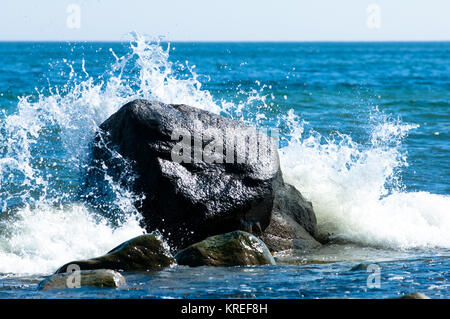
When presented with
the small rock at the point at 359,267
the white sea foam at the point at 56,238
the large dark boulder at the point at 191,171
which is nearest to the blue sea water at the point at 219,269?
the white sea foam at the point at 56,238

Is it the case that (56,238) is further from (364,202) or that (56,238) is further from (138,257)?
(364,202)

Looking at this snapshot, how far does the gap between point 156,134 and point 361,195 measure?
335cm

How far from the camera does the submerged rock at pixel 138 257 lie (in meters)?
6.07

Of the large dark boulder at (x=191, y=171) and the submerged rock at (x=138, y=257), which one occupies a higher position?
the large dark boulder at (x=191, y=171)

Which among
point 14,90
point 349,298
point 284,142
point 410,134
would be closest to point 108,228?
point 349,298

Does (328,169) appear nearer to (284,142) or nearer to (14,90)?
(284,142)

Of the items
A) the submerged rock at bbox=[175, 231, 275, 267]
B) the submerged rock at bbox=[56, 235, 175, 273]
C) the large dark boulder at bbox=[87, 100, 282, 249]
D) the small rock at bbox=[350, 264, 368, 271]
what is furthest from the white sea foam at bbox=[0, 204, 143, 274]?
the small rock at bbox=[350, 264, 368, 271]

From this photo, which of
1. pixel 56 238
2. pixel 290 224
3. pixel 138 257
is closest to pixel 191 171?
pixel 138 257

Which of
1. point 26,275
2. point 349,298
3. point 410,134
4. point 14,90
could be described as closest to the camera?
point 349,298

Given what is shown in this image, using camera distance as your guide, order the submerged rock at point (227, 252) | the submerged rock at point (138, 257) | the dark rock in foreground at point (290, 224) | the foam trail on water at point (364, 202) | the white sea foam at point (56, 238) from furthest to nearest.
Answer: the foam trail on water at point (364, 202)
the dark rock in foreground at point (290, 224)
the white sea foam at point (56, 238)
the submerged rock at point (227, 252)
the submerged rock at point (138, 257)

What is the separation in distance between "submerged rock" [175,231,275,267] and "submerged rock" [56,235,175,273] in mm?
200

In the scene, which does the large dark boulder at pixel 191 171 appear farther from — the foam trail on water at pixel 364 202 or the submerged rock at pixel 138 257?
the foam trail on water at pixel 364 202

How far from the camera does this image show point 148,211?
6949mm

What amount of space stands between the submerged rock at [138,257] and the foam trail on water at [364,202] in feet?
8.81
